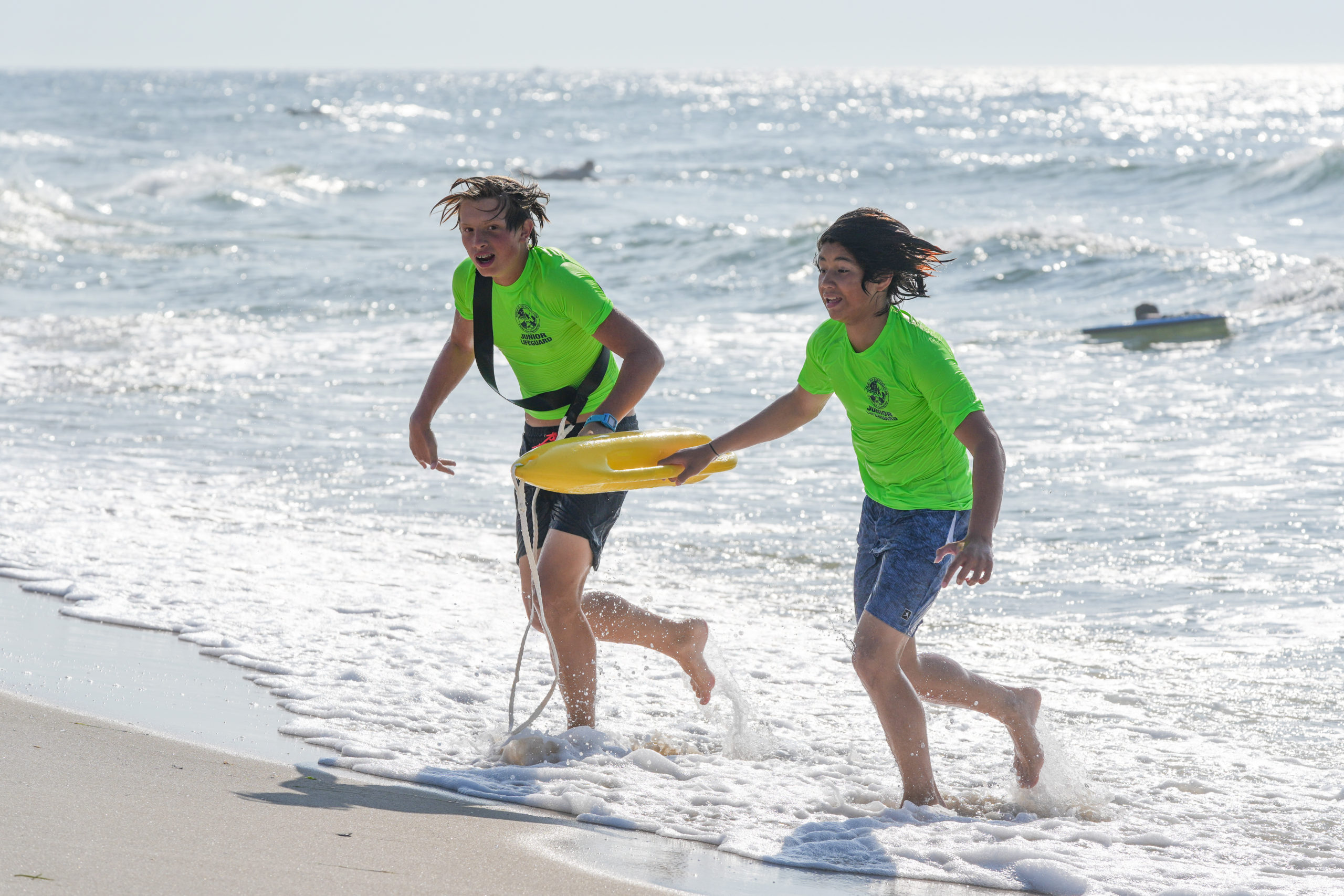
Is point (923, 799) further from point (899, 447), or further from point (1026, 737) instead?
point (899, 447)

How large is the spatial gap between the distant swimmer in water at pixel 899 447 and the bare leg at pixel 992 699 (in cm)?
1

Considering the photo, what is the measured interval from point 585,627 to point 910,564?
117cm

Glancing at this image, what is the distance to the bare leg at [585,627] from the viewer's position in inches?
169

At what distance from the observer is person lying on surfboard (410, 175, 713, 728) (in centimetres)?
425

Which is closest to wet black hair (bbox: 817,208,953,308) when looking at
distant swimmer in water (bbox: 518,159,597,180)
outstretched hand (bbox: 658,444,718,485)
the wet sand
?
outstretched hand (bbox: 658,444,718,485)

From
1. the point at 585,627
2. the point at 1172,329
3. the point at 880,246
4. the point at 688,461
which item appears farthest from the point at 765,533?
the point at 1172,329

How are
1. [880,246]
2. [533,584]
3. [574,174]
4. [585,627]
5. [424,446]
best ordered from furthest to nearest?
[574,174] < [424,446] < [585,627] < [533,584] < [880,246]

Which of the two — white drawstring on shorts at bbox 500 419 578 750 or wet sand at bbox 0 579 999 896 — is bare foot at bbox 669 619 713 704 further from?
wet sand at bbox 0 579 999 896

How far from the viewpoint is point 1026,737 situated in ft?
13.8

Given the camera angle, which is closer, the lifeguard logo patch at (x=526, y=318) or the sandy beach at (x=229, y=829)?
the sandy beach at (x=229, y=829)

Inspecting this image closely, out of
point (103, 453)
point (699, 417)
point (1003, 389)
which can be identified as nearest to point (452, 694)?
point (103, 453)

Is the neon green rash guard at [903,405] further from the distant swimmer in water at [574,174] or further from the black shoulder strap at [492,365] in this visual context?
the distant swimmer in water at [574,174]

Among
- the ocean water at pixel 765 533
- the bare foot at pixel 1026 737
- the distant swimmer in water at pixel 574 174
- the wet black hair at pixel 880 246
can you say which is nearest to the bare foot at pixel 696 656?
the ocean water at pixel 765 533

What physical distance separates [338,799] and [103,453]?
6328mm
